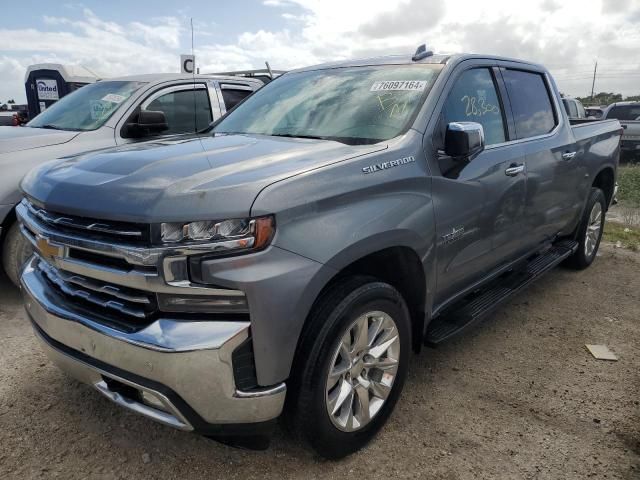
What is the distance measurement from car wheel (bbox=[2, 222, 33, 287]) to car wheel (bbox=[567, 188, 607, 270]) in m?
4.82

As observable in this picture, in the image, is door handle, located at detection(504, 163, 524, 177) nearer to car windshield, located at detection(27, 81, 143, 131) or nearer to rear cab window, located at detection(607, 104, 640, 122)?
car windshield, located at detection(27, 81, 143, 131)

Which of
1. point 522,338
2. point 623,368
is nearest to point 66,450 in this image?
point 522,338

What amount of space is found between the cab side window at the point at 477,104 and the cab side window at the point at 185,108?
308 centimetres

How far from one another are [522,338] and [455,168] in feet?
5.36

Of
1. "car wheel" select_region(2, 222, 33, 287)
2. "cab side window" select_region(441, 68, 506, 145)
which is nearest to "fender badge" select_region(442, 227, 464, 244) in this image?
"cab side window" select_region(441, 68, 506, 145)

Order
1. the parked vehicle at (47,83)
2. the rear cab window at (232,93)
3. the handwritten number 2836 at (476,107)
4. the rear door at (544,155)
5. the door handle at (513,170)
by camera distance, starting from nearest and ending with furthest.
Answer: the handwritten number 2836 at (476,107)
the door handle at (513,170)
the rear door at (544,155)
the rear cab window at (232,93)
the parked vehicle at (47,83)

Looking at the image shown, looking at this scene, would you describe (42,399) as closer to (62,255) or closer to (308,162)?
(62,255)

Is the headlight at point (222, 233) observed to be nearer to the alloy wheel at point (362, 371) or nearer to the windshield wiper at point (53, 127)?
the alloy wheel at point (362, 371)

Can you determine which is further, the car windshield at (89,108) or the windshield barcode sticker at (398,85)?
the car windshield at (89,108)

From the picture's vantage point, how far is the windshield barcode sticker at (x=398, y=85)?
2936 millimetres

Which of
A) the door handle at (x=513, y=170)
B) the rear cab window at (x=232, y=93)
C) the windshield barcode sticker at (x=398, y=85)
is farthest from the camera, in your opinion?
the rear cab window at (x=232, y=93)

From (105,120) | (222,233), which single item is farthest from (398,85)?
(105,120)

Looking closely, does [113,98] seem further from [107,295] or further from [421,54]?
[107,295]

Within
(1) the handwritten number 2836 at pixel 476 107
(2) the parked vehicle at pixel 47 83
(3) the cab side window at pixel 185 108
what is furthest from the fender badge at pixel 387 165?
(2) the parked vehicle at pixel 47 83
